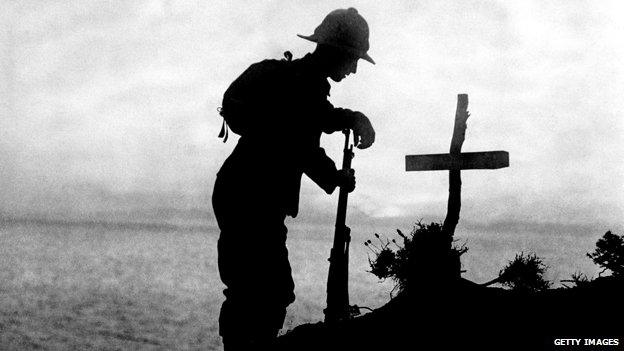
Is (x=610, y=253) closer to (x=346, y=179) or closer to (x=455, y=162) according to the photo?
(x=455, y=162)

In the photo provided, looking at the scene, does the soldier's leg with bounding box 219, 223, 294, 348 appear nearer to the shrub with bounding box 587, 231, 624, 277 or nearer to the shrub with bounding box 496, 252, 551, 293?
the shrub with bounding box 496, 252, 551, 293

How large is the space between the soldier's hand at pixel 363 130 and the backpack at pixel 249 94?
34.9 inches

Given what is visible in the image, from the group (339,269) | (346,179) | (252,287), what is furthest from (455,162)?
(252,287)

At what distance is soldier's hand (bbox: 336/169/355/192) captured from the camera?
4965 millimetres

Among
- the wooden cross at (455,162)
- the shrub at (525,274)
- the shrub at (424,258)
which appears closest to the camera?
the shrub at (424,258)

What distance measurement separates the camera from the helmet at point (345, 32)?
467 cm

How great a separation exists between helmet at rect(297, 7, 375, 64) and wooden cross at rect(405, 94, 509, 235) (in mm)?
4642

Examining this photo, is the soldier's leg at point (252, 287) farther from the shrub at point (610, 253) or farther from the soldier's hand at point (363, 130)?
the shrub at point (610, 253)

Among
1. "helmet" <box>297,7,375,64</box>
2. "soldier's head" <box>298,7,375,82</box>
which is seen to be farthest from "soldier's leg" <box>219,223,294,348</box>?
"helmet" <box>297,7,375,64</box>

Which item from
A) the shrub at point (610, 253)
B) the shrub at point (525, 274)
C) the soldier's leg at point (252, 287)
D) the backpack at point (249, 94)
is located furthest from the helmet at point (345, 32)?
the shrub at point (610, 253)

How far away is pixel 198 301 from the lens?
504ft

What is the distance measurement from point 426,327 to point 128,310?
135 m

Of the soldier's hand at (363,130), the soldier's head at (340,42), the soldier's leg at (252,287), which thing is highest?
the soldier's head at (340,42)

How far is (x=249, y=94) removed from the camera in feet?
14.6
